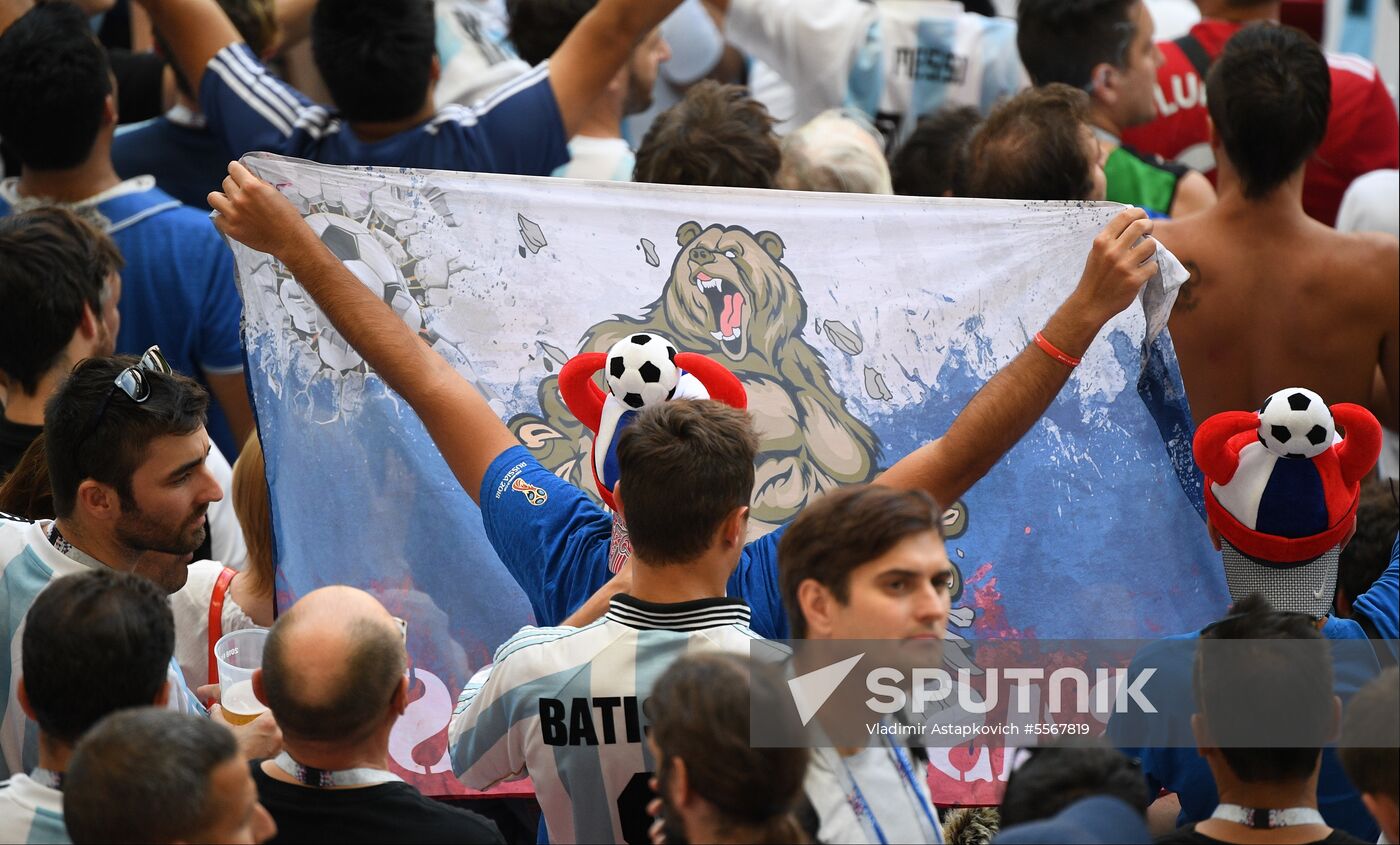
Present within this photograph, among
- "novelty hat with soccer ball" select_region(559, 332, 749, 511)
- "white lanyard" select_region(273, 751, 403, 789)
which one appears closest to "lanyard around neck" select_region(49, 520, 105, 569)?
"white lanyard" select_region(273, 751, 403, 789)

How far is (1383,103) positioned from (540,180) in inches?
125

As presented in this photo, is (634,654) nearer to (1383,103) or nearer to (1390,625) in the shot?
(1390,625)

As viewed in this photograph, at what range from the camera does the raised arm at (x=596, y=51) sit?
14.2 feet

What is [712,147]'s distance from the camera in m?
4.18

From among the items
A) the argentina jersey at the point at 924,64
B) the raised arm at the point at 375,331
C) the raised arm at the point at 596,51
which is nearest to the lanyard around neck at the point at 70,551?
the raised arm at the point at 375,331

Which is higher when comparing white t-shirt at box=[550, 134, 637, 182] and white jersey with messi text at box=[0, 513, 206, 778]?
white t-shirt at box=[550, 134, 637, 182]

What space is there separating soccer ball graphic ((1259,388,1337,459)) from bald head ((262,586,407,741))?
1.58 metres

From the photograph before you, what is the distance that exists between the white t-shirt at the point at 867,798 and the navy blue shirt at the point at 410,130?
98.7 inches

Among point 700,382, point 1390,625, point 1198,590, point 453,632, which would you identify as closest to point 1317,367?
point 1198,590

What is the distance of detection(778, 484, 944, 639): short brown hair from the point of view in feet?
8.02

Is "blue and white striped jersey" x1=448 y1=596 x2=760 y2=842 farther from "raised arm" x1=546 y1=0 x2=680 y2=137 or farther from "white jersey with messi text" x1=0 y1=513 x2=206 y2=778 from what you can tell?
"raised arm" x1=546 y1=0 x2=680 y2=137

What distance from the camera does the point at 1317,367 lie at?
4281mm

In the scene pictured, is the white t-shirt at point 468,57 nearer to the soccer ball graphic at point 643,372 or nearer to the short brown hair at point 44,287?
the short brown hair at point 44,287

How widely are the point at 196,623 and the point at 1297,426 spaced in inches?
84.4
